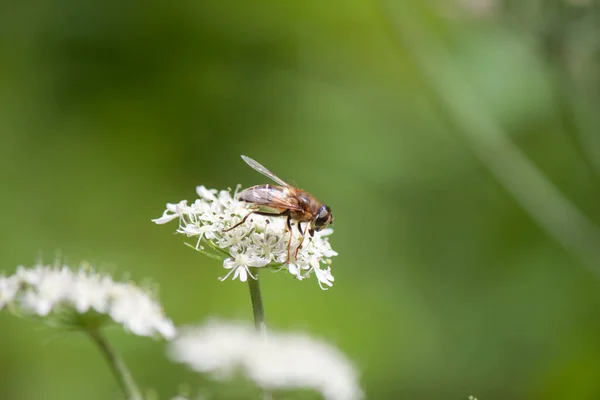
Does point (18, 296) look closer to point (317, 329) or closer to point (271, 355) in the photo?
point (271, 355)

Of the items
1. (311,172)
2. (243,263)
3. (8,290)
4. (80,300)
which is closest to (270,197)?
(243,263)

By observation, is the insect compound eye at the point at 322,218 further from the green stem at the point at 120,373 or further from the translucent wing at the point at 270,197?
the green stem at the point at 120,373

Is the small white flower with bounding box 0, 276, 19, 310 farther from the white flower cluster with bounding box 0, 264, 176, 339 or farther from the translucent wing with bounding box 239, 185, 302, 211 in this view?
the translucent wing with bounding box 239, 185, 302, 211

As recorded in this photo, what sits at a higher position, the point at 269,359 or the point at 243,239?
the point at 243,239

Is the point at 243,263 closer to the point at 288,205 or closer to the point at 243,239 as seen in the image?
the point at 243,239

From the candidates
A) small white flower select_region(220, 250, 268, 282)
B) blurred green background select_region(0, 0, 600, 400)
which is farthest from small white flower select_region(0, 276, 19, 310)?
→ blurred green background select_region(0, 0, 600, 400)

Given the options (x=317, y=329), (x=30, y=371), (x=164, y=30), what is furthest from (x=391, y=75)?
(x=30, y=371)

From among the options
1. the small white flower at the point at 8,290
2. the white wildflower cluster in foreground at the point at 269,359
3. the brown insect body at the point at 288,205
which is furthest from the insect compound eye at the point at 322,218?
the small white flower at the point at 8,290
